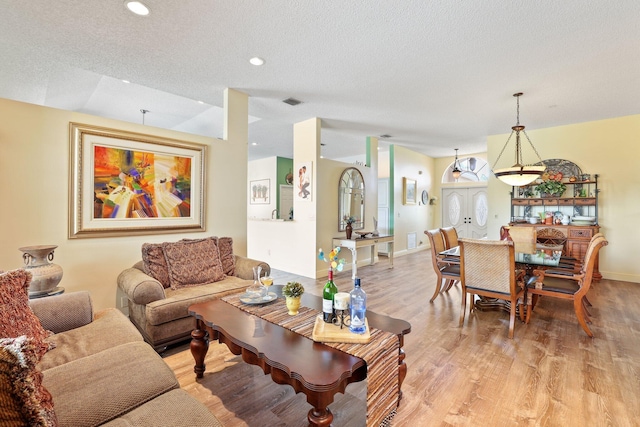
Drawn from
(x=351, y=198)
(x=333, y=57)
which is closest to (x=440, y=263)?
(x=351, y=198)

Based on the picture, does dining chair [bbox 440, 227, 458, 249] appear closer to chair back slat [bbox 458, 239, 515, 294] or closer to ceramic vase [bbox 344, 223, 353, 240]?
chair back slat [bbox 458, 239, 515, 294]

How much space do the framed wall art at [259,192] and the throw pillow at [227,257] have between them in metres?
5.37

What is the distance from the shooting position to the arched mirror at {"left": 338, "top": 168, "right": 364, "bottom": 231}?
19.0 ft

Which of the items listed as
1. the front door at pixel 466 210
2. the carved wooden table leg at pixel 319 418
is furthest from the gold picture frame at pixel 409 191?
the carved wooden table leg at pixel 319 418

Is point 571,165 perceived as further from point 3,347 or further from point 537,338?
point 3,347

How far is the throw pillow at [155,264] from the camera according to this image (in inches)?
114

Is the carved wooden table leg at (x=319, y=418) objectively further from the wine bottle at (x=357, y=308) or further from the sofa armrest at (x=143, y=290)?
the sofa armrest at (x=143, y=290)

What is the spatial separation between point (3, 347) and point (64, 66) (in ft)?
12.7

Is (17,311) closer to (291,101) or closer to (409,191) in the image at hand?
(291,101)

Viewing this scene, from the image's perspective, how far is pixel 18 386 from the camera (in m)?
0.74

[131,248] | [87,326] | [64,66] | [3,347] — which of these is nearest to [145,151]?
[131,248]

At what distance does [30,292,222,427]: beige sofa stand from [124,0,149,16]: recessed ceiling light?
247 centimetres

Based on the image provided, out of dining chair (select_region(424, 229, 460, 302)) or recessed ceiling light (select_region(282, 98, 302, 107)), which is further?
recessed ceiling light (select_region(282, 98, 302, 107))

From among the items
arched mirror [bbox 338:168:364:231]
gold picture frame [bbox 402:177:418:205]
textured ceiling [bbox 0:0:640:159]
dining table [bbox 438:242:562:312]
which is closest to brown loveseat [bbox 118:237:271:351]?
textured ceiling [bbox 0:0:640:159]
